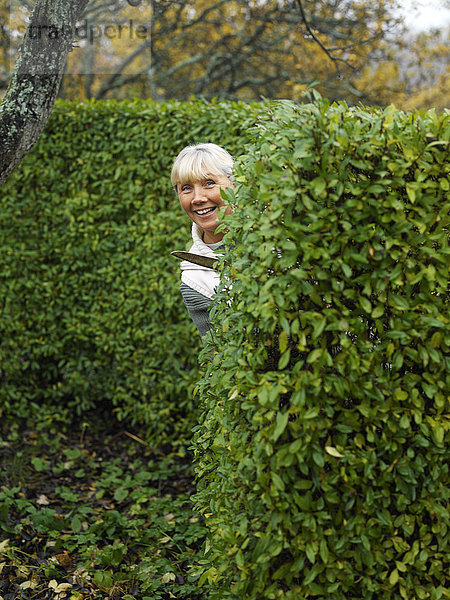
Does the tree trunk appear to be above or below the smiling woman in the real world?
above

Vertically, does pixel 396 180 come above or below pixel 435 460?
above

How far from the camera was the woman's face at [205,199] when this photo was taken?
2.68 metres

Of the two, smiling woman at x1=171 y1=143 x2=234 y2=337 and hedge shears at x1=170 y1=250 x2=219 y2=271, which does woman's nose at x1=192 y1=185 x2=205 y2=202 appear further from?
hedge shears at x1=170 y1=250 x2=219 y2=271

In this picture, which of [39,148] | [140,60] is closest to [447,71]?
[140,60]

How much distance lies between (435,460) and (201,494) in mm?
979

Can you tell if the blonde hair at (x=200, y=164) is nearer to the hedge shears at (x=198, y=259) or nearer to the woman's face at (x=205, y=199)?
the woman's face at (x=205, y=199)

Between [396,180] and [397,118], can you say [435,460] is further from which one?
[397,118]

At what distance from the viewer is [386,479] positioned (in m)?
1.90

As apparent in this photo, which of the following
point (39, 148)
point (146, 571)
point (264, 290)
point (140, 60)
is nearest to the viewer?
point (264, 290)

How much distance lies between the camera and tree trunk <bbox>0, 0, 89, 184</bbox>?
2.93m

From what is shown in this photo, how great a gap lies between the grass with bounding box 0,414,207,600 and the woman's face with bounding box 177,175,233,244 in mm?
1736

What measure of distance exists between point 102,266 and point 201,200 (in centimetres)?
252

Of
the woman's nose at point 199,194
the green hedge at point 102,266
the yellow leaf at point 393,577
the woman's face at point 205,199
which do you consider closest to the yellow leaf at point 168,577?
the yellow leaf at point 393,577

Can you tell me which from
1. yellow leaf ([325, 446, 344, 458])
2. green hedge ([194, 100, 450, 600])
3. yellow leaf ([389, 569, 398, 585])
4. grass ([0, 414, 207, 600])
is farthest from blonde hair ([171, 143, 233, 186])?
grass ([0, 414, 207, 600])
